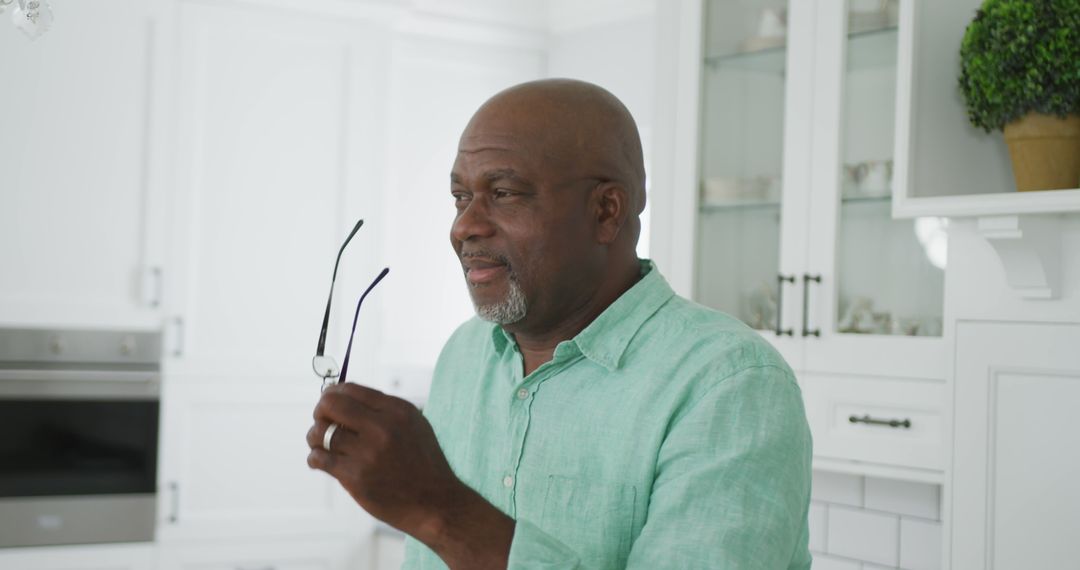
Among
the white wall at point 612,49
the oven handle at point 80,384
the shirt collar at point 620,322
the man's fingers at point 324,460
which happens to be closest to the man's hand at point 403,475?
the man's fingers at point 324,460

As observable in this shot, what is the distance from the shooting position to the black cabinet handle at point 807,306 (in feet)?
7.33

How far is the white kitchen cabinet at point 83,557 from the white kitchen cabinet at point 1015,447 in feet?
6.88

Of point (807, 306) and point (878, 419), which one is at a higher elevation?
point (807, 306)

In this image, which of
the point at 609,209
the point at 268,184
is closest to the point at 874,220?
the point at 609,209

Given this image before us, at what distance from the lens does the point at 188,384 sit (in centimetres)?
311

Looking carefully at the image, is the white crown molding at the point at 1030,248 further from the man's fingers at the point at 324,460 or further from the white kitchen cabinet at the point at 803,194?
the man's fingers at the point at 324,460

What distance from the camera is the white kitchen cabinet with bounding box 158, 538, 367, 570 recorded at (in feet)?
10.2

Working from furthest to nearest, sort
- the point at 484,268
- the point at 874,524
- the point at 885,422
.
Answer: the point at 874,524
the point at 885,422
the point at 484,268

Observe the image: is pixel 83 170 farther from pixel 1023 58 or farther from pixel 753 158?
pixel 1023 58

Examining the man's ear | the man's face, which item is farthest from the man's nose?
the man's ear

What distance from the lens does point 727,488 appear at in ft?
3.40

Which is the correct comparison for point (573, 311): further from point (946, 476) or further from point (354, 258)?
point (354, 258)

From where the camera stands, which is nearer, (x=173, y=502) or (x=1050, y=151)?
(x=1050, y=151)

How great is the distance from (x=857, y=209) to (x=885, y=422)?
16.4 inches
